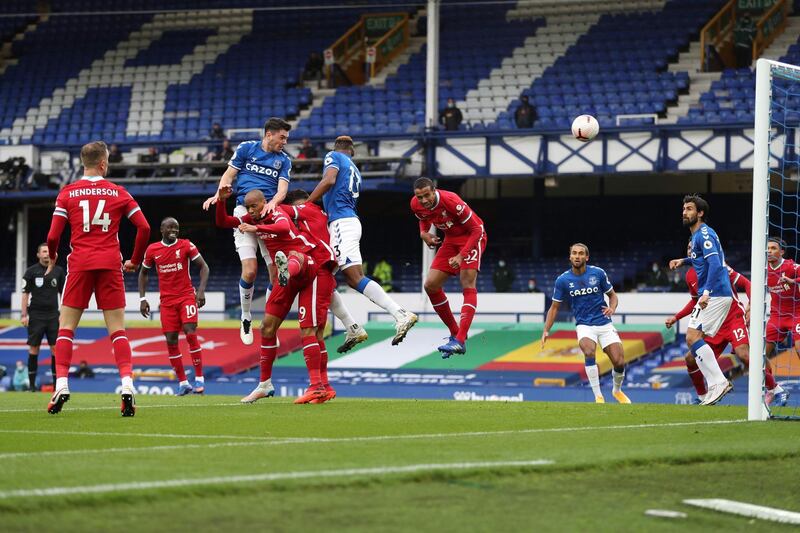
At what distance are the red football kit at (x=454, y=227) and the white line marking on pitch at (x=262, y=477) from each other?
7.18 m

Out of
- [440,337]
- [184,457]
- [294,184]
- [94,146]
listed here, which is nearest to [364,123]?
[294,184]

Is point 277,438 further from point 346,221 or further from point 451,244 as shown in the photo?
point 451,244

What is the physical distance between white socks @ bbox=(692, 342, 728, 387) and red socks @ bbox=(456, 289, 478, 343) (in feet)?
8.85

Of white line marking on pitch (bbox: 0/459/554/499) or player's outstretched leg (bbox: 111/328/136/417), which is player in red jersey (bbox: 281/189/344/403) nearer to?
player's outstretched leg (bbox: 111/328/136/417)

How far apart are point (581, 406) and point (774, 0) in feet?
84.6

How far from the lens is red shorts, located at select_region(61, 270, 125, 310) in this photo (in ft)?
35.8

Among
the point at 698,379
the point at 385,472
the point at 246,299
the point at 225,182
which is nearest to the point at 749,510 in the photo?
the point at 385,472

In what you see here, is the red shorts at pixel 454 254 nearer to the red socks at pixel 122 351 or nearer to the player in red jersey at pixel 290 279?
the player in red jersey at pixel 290 279

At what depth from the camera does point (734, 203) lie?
3475cm

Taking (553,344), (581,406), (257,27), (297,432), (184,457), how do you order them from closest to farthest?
(184,457) < (297,432) < (581,406) < (553,344) < (257,27)

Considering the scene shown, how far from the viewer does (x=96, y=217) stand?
35.4 ft

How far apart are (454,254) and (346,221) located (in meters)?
1.77

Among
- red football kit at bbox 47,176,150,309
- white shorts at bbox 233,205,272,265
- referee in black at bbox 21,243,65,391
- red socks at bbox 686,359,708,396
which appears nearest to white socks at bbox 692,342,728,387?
red socks at bbox 686,359,708,396

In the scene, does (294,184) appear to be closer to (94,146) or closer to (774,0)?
(774,0)
